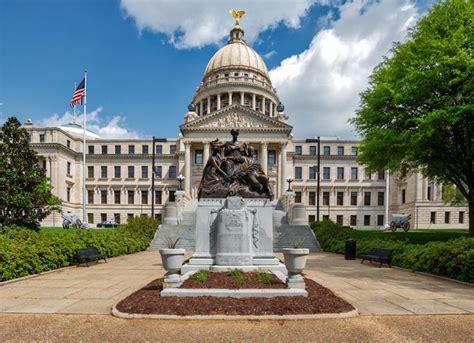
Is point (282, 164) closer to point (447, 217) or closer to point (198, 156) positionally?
point (198, 156)

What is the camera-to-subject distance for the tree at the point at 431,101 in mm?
17828

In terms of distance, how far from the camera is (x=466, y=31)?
18.7 meters

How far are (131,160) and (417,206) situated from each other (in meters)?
59.4

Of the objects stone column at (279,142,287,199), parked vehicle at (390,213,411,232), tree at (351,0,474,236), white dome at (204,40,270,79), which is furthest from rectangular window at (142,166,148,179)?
tree at (351,0,474,236)

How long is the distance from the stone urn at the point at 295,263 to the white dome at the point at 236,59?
250ft

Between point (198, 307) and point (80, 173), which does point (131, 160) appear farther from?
point (198, 307)

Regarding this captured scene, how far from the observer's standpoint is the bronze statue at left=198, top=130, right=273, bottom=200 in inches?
454

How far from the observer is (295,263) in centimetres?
798

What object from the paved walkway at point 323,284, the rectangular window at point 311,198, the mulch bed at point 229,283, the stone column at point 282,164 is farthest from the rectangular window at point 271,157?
the mulch bed at point 229,283

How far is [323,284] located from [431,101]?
14.7 metres

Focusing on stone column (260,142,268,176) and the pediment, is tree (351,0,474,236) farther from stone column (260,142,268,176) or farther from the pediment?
the pediment

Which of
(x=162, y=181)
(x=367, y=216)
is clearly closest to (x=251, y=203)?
(x=162, y=181)

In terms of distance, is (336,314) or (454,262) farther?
(454,262)

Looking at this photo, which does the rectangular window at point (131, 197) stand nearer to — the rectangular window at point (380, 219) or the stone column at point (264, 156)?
the stone column at point (264, 156)
